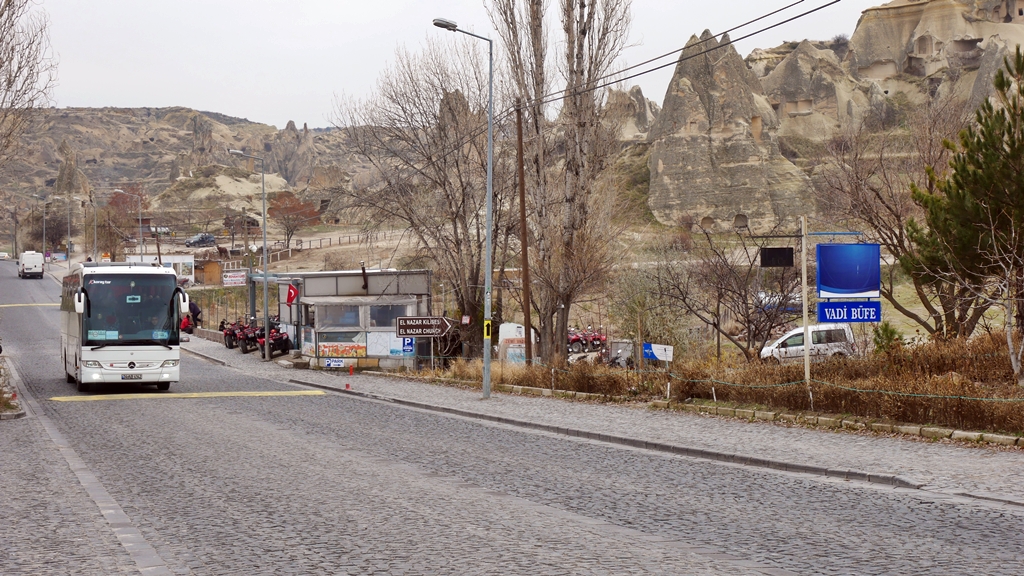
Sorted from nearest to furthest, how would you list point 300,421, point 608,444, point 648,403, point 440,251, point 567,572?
point 567,572 < point 608,444 < point 300,421 < point 648,403 < point 440,251

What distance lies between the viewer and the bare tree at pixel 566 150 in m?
32.5

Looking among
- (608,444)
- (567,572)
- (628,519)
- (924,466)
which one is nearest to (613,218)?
(608,444)

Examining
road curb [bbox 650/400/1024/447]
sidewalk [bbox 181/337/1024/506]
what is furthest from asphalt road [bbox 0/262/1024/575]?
road curb [bbox 650/400/1024/447]

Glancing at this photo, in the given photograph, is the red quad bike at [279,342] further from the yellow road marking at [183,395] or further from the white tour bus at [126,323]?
the white tour bus at [126,323]

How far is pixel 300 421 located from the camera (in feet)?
67.6

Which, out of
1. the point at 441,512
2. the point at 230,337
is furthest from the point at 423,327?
the point at 441,512

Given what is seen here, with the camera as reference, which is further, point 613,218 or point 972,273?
point 613,218

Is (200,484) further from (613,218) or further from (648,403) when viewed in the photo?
(613,218)

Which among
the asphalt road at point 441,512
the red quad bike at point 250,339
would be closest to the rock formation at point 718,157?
the red quad bike at point 250,339

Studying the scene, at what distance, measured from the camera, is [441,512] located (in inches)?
410

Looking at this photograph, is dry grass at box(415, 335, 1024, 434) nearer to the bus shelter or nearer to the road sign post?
the road sign post

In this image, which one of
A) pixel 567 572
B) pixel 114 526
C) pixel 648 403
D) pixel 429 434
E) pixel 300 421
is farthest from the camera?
pixel 648 403

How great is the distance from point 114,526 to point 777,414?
12.3 meters

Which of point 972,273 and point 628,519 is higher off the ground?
point 972,273
